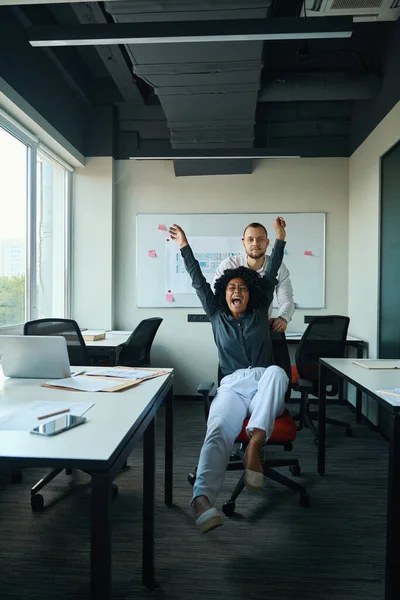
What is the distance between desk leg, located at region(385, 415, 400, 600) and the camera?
149 cm

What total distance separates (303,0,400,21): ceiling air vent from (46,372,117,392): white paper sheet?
259 centimetres

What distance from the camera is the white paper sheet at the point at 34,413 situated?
1.28m

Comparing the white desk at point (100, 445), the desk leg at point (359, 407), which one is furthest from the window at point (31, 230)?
the desk leg at point (359, 407)

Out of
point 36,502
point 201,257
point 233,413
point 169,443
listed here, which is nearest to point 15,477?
point 36,502

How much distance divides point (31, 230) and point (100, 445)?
2888 millimetres

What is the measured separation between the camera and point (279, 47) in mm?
3709

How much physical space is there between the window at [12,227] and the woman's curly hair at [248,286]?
1705 mm

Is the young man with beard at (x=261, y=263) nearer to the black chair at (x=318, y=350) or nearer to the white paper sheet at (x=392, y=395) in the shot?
the black chair at (x=318, y=350)

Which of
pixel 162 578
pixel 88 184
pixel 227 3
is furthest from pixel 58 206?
pixel 162 578

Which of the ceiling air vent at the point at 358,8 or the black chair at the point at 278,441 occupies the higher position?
the ceiling air vent at the point at 358,8

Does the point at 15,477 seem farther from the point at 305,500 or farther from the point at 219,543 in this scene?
the point at 305,500

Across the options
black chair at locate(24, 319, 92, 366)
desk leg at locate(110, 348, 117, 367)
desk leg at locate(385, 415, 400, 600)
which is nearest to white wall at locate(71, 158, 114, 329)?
desk leg at locate(110, 348, 117, 367)

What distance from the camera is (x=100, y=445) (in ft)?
3.67

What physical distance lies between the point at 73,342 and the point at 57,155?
7.01 feet
